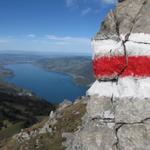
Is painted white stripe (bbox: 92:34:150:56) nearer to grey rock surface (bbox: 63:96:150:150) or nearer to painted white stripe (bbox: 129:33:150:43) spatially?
painted white stripe (bbox: 129:33:150:43)

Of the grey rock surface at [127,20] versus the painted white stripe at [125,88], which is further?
the grey rock surface at [127,20]

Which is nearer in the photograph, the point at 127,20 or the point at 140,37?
the point at 140,37

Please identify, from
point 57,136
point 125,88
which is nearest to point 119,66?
point 125,88

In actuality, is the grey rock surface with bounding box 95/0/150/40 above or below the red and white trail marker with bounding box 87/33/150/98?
above

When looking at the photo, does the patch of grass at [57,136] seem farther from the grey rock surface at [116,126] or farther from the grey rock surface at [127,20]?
the grey rock surface at [127,20]

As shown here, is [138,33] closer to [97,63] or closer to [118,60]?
[118,60]

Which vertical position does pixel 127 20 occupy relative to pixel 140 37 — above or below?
above

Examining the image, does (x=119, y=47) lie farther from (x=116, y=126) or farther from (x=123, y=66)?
(x=116, y=126)

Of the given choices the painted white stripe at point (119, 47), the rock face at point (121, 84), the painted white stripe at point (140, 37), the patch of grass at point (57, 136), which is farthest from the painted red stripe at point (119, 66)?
the patch of grass at point (57, 136)

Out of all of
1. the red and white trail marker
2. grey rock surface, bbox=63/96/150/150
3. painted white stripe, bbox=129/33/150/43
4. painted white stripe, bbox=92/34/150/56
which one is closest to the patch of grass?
grey rock surface, bbox=63/96/150/150
